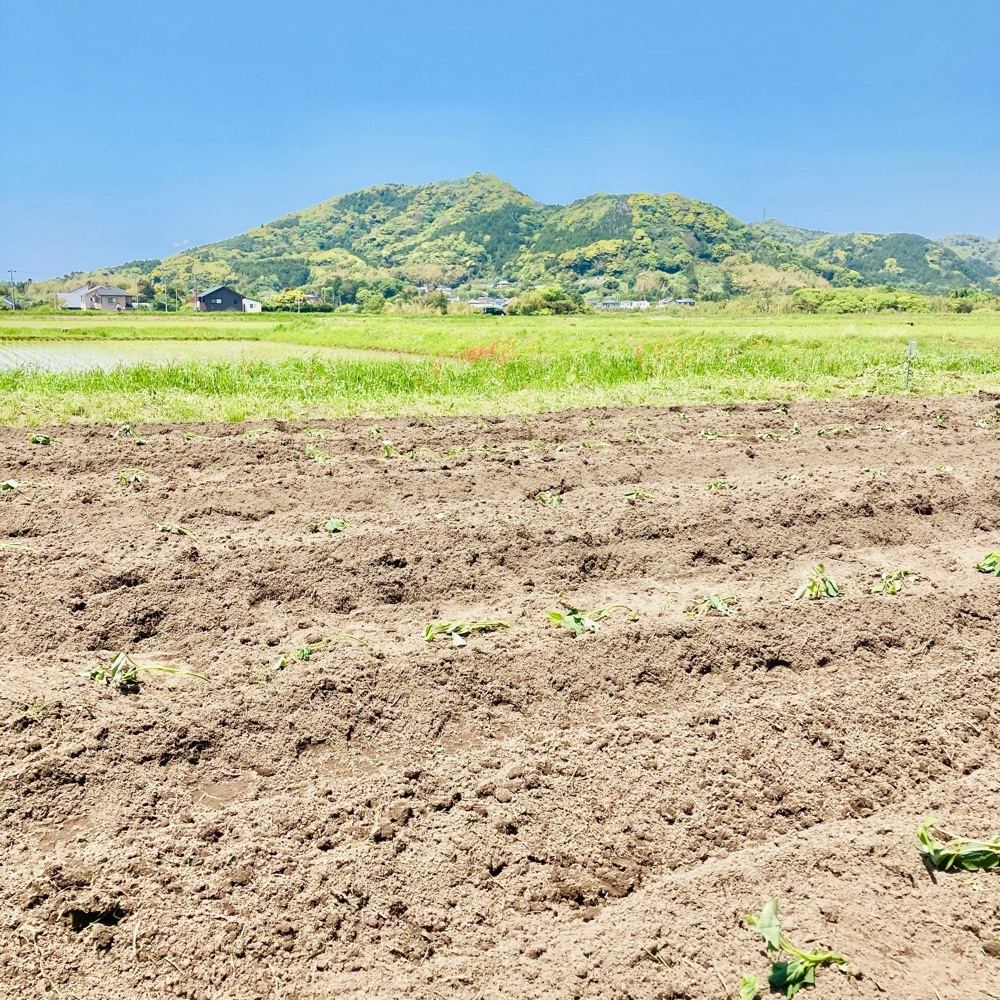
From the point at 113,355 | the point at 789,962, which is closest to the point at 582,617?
the point at 789,962

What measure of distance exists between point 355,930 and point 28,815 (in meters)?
1.34

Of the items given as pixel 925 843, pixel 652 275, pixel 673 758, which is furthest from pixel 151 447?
pixel 652 275

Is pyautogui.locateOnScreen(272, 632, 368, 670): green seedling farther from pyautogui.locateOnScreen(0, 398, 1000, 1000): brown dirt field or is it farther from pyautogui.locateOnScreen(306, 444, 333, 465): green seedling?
pyautogui.locateOnScreen(306, 444, 333, 465): green seedling

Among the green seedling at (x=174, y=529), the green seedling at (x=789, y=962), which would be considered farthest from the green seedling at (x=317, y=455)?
the green seedling at (x=789, y=962)

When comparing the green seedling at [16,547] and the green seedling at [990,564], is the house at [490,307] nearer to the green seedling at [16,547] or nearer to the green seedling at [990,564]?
the green seedling at [16,547]

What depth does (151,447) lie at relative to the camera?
27.6ft

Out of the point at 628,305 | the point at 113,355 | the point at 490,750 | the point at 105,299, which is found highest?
the point at 105,299

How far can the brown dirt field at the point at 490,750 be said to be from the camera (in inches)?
92.9

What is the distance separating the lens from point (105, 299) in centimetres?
10775

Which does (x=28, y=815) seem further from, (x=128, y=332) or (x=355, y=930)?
(x=128, y=332)

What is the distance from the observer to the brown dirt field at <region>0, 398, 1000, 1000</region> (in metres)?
2.36

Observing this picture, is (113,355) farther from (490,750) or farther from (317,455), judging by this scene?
(490,750)

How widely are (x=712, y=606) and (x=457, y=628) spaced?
4.62 ft

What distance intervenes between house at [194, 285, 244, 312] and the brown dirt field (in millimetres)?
101525
